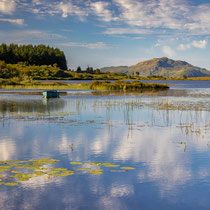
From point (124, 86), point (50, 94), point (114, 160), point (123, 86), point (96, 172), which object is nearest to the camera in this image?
point (96, 172)

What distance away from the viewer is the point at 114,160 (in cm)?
1697

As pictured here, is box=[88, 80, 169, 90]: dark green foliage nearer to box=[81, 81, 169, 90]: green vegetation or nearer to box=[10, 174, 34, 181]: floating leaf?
box=[81, 81, 169, 90]: green vegetation

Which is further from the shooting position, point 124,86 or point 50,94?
point 124,86

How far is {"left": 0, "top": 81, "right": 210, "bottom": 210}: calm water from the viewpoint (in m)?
11.5

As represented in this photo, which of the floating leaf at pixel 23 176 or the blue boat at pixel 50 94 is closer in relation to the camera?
the floating leaf at pixel 23 176

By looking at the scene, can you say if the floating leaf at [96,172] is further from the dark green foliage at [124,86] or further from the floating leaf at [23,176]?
the dark green foliage at [124,86]

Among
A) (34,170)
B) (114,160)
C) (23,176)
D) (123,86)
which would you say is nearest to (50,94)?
(123,86)

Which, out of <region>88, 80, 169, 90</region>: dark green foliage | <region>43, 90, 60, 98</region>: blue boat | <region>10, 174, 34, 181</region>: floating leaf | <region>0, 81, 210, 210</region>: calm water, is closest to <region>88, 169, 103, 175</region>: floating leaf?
<region>0, 81, 210, 210</region>: calm water

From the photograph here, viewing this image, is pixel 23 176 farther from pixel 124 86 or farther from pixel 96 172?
pixel 124 86

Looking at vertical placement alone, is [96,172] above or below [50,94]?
below

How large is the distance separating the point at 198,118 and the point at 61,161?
22.3 metres

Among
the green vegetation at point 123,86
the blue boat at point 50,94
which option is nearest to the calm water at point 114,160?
the blue boat at point 50,94

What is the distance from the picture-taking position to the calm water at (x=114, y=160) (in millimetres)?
11547

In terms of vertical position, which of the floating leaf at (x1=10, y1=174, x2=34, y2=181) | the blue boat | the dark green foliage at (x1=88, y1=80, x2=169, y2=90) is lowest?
the floating leaf at (x1=10, y1=174, x2=34, y2=181)
